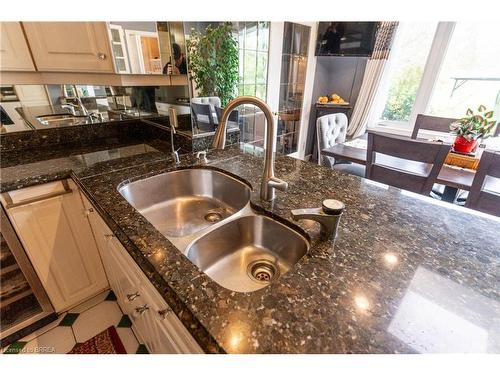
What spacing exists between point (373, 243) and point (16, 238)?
1460mm

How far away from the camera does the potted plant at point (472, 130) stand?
62.8 inches

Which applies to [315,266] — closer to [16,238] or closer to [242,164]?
[242,164]

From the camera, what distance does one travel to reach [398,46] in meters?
2.67

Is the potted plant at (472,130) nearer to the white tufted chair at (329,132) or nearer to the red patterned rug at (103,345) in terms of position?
the white tufted chair at (329,132)

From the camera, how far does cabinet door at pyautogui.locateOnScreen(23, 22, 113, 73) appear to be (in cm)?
104

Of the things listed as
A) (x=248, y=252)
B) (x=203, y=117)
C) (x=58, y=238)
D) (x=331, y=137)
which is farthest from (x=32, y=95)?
(x=331, y=137)

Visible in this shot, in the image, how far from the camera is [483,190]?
4.10ft

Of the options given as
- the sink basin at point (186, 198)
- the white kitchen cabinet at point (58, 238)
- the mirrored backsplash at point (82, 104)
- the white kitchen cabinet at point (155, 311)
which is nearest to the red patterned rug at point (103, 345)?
the white kitchen cabinet at point (58, 238)

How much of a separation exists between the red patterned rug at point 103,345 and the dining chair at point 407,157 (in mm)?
1781

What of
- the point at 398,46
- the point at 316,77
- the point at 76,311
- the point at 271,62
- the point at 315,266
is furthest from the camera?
the point at 316,77

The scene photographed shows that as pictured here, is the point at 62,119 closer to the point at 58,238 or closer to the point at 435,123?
the point at 58,238

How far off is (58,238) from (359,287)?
1.35m
